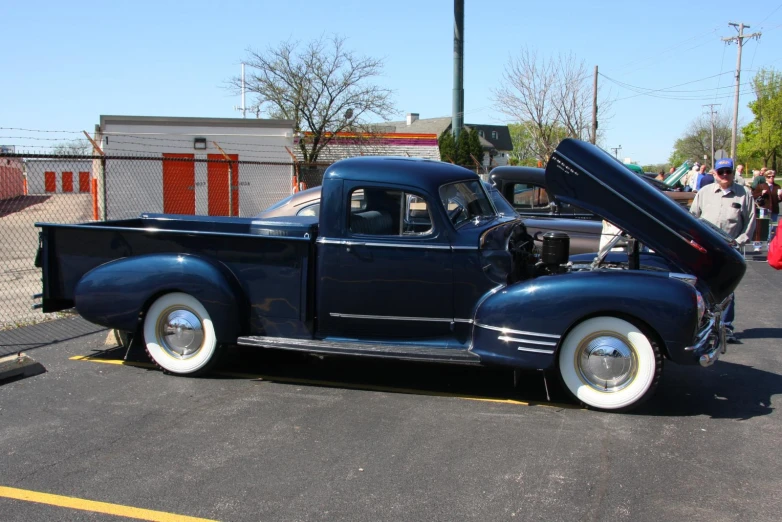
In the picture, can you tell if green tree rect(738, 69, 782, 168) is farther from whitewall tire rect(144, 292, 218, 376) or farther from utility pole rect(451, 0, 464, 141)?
whitewall tire rect(144, 292, 218, 376)

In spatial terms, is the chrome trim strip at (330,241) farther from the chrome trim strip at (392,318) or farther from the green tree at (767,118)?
the green tree at (767,118)

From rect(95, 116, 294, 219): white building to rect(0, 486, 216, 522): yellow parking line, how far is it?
15.7 m

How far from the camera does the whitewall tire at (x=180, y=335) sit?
5.75 m

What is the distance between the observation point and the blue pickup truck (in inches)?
195

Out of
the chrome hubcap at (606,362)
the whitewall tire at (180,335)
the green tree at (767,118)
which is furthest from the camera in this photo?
the green tree at (767,118)

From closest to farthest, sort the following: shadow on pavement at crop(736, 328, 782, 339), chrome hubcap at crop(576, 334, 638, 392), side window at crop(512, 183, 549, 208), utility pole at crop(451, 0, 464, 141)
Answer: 1. chrome hubcap at crop(576, 334, 638, 392)
2. shadow on pavement at crop(736, 328, 782, 339)
3. side window at crop(512, 183, 549, 208)
4. utility pole at crop(451, 0, 464, 141)

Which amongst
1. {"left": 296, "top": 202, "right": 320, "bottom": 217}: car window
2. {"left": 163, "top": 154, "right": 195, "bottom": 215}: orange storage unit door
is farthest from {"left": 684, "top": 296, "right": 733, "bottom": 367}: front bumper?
{"left": 163, "top": 154, "right": 195, "bottom": 215}: orange storage unit door

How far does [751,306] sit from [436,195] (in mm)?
5878

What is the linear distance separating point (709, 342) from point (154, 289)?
4.27 m

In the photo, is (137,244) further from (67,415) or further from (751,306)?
(751,306)

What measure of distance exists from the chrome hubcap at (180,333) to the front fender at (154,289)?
0.20 m

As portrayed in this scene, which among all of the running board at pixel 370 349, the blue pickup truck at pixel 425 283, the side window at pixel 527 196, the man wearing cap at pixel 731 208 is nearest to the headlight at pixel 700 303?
the blue pickup truck at pixel 425 283

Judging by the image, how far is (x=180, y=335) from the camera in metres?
5.84

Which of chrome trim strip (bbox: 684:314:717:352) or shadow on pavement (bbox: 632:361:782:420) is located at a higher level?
chrome trim strip (bbox: 684:314:717:352)
